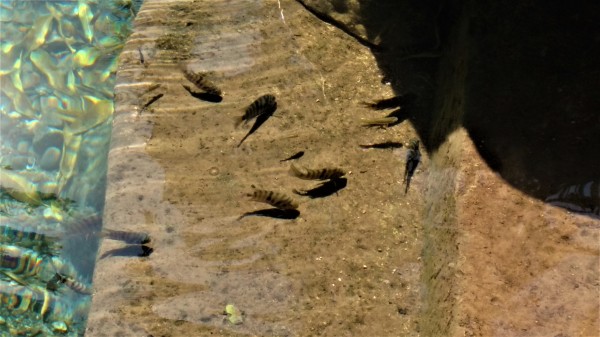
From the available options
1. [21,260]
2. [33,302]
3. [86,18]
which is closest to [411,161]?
[33,302]

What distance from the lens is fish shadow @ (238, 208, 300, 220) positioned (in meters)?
4.66

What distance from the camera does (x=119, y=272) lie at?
4594 millimetres

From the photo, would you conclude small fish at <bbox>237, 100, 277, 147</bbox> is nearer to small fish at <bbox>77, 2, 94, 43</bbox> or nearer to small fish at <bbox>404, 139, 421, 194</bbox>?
small fish at <bbox>404, 139, 421, 194</bbox>

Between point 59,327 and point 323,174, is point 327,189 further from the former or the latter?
point 59,327

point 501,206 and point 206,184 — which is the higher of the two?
point 501,206

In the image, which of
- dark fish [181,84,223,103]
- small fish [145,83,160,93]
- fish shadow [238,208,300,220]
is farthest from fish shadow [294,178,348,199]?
small fish [145,83,160,93]

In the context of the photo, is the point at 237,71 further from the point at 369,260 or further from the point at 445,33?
the point at 369,260

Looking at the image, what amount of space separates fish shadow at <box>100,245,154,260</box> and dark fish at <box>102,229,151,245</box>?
0.15ft

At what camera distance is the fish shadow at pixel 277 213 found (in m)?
4.66

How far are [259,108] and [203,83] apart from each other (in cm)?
71

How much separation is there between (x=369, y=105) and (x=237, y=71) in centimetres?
144

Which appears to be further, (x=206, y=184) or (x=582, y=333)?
(x=206, y=184)

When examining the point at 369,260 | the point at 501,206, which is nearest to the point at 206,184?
the point at 369,260

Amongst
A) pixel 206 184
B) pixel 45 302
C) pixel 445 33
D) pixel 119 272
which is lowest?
pixel 45 302
